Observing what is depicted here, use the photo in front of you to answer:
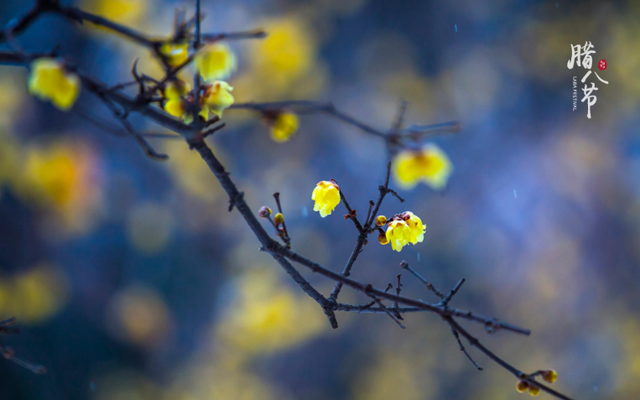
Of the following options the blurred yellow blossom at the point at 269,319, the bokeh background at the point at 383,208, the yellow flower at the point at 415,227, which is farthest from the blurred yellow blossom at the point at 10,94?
the yellow flower at the point at 415,227

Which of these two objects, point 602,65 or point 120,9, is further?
point 602,65

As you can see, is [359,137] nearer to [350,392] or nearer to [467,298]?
[467,298]

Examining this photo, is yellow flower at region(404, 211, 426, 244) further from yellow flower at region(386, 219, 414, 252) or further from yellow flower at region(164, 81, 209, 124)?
yellow flower at region(164, 81, 209, 124)

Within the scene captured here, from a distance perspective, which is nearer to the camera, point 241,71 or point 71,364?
point 71,364

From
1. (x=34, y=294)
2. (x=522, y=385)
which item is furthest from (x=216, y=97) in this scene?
(x=34, y=294)

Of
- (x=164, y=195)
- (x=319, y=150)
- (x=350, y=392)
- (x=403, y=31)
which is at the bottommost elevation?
(x=350, y=392)

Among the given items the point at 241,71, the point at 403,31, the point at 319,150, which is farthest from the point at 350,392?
the point at 403,31

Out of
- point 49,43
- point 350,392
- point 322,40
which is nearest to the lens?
point 49,43

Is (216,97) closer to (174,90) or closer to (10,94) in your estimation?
(174,90)
